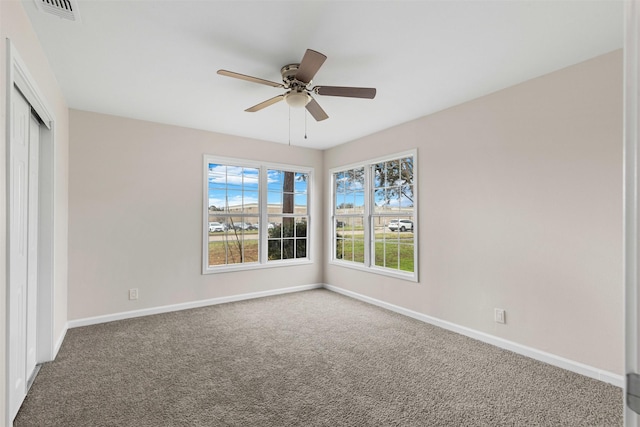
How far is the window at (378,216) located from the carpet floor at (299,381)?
1.12m

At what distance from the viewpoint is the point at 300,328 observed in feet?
11.9

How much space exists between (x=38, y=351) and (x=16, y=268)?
113 centimetres

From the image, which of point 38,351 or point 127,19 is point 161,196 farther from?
point 127,19

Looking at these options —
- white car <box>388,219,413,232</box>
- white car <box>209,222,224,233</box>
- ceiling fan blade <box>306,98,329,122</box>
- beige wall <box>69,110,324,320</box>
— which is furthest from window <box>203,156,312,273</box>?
ceiling fan blade <box>306,98,329,122</box>

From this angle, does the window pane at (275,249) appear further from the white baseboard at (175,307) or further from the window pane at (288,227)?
the white baseboard at (175,307)

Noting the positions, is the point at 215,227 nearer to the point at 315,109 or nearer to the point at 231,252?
the point at 231,252

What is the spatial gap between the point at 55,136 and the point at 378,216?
387 cm

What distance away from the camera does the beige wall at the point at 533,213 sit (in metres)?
2.43

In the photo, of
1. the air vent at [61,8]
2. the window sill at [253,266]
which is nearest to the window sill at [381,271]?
the window sill at [253,266]

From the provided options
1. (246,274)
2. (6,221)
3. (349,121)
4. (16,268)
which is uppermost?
(349,121)

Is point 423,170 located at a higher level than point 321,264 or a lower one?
higher

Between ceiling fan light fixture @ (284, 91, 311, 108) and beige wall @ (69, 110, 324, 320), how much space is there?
231 cm

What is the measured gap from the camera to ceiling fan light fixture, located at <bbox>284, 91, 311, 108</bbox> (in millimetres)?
2632

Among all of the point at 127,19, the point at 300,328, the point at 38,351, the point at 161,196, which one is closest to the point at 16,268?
the point at 38,351
